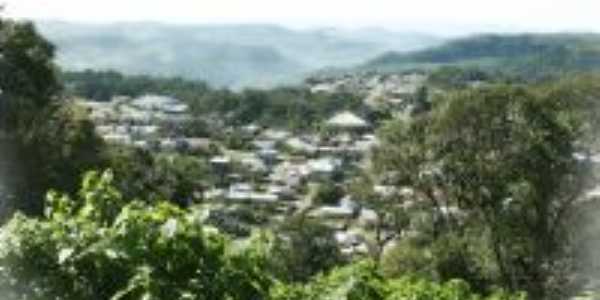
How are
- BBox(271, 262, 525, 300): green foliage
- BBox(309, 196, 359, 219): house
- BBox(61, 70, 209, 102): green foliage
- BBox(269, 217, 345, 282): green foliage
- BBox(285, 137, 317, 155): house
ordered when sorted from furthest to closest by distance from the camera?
BBox(61, 70, 209, 102): green foliage < BBox(285, 137, 317, 155): house < BBox(309, 196, 359, 219): house < BBox(269, 217, 345, 282): green foliage < BBox(271, 262, 525, 300): green foliage

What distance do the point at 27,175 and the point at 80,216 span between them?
15449 millimetres

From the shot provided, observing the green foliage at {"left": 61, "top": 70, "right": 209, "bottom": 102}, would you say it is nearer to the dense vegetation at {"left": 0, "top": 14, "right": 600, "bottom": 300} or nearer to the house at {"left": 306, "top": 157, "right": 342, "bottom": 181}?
the house at {"left": 306, "top": 157, "right": 342, "bottom": 181}

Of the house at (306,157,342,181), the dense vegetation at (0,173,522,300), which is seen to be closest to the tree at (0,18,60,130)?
the dense vegetation at (0,173,522,300)

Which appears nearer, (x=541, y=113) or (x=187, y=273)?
(x=187, y=273)

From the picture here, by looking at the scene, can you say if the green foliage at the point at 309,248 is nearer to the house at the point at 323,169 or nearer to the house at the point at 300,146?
the house at the point at 323,169

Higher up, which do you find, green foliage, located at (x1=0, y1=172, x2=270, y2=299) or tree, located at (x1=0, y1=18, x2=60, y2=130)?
green foliage, located at (x1=0, y1=172, x2=270, y2=299)

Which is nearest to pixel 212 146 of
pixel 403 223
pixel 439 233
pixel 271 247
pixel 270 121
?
pixel 270 121

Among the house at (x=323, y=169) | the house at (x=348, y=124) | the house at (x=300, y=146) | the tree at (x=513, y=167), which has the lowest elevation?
the house at (x=300, y=146)

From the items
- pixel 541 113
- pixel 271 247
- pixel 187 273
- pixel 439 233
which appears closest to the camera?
pixel 187 273

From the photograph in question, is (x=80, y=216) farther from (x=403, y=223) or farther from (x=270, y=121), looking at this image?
(x=270, y=121)

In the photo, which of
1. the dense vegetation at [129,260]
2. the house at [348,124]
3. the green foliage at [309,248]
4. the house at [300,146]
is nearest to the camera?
the dense vegetation at [129,260]

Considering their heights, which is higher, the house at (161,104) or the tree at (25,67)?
the tree at (25,67)

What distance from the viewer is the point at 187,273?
585 centimetres

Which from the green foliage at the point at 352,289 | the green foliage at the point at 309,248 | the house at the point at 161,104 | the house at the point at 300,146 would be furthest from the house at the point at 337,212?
the house at the point at 161,104
